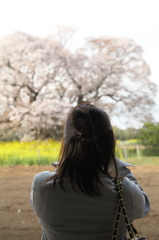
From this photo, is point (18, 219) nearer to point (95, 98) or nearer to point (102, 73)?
point (95, 98)

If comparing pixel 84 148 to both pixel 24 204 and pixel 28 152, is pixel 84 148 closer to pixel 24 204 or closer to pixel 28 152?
pixel 24 204

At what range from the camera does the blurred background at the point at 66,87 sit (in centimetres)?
317

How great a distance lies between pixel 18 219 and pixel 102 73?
5.53 ft

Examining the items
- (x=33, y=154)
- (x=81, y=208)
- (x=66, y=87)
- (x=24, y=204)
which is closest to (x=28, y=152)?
(x=33, y=154)

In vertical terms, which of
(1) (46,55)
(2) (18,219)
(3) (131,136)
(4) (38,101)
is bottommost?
(2) (18,219)

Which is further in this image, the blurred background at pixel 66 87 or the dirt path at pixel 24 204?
the blurred background at pixel 66 87

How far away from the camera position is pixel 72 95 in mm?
3277

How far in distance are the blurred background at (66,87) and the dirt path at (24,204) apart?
0.08ft

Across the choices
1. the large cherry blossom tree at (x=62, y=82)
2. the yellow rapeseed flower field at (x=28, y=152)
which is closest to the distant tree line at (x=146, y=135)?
the large cherry blossom tree at (x=62, y=82)

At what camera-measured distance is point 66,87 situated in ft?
10.8

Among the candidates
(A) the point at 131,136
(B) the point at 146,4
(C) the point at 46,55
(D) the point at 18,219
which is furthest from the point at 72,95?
(D) the point at 18,219

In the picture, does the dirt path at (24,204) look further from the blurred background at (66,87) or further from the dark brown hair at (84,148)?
the dark brown hair at (84,148)

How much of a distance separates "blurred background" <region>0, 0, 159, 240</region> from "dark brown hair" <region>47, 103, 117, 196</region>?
2.47 metres

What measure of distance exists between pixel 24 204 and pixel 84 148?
231 centimetres
